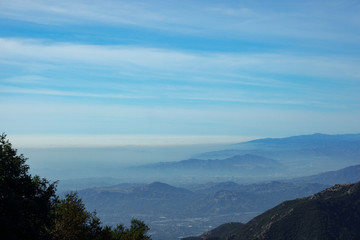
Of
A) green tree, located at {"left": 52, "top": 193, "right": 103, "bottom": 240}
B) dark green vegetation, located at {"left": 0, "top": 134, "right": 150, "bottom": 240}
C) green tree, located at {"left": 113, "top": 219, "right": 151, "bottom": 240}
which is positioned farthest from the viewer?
green tree, located at {"left": 113, "top": 219, "right": 151, "bottom": 240}

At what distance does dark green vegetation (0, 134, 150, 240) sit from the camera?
3978cm

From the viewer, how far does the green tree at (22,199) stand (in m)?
39.8

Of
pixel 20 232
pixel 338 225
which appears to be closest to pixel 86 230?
pixel 20 232

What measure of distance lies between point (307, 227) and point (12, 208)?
592 feet

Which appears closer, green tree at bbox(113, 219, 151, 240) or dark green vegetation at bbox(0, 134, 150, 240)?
dark green vegetation at bbox(0, 134, 150, 240)

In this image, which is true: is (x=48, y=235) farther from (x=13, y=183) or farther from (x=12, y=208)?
(x=13, y=183)

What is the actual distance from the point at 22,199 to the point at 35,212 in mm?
2296

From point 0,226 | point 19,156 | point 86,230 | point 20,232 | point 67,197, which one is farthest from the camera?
point 19,156

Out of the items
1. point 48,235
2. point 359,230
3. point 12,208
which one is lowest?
point 359,230

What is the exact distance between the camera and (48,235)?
42312 millimetres

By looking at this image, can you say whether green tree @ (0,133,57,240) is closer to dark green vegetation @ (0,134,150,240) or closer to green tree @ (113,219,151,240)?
dark green vegetation @ (0,134,150,240)

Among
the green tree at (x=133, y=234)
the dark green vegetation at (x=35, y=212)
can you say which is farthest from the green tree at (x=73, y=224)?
the green tree at (x=133, y=234)

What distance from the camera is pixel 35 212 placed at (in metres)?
47.8

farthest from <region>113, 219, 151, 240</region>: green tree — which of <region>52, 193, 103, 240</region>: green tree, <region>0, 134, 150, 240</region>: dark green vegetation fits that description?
<region>52, 193, 103, 240</region>: green tree
